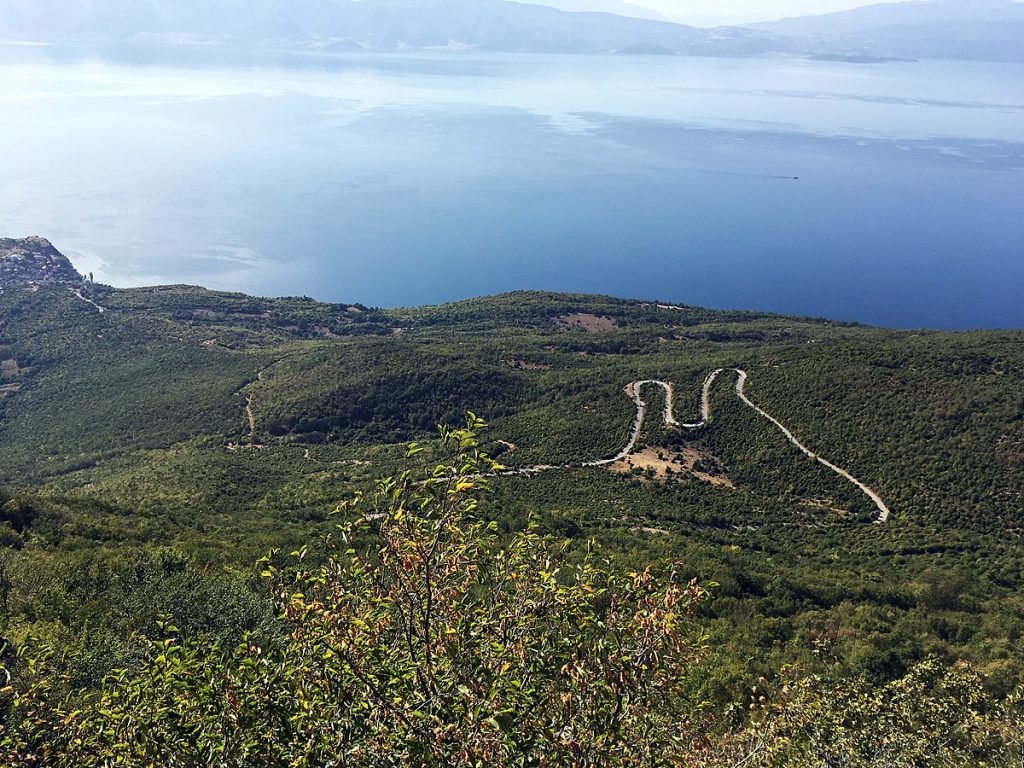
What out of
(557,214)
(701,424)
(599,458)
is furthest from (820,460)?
(557,214)

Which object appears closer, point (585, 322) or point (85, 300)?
point (585, 322)

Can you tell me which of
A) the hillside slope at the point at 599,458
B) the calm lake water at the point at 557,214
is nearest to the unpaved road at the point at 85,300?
the hillside slope at the point at 599,458

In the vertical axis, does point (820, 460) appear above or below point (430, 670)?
below

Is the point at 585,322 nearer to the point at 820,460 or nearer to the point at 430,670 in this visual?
the point at 820,460

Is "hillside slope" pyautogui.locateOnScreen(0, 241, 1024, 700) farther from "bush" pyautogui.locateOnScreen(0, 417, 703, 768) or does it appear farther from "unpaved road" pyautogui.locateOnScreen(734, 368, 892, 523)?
"bush" pyautogui.locateOnScreen(0, 417, 703, 768)

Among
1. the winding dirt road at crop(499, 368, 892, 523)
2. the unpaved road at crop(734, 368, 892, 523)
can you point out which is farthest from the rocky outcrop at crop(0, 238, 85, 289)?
the unpaved road at crop(734, 368, 892, 523)

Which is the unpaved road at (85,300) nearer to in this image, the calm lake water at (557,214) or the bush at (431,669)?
the calm lake water at (557,214)

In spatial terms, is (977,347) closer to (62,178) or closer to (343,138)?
(62,178)
